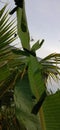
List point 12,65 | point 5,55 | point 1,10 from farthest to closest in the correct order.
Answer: point 1,10 → point 5,55 → point 12,65

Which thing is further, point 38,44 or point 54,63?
point 54,63

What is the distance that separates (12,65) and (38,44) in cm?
127

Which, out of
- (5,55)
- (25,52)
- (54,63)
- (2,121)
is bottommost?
(2,121)

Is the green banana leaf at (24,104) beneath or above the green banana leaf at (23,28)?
beneath

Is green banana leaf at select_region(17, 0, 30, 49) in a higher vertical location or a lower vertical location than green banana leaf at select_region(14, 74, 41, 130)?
higher

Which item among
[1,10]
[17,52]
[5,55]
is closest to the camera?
[17,52]

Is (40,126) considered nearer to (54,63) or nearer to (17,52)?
(17,52)

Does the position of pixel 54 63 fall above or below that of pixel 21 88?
below

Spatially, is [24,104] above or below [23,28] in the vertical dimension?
below

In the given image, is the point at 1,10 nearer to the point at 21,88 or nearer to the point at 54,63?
the point at 54,63

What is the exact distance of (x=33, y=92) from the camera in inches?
39.8

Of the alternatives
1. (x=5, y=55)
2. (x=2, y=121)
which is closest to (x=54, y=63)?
(x=5, y=55)

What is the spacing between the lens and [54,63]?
2602 mm

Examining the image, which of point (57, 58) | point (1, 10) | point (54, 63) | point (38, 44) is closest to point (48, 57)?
point (57, 58)
